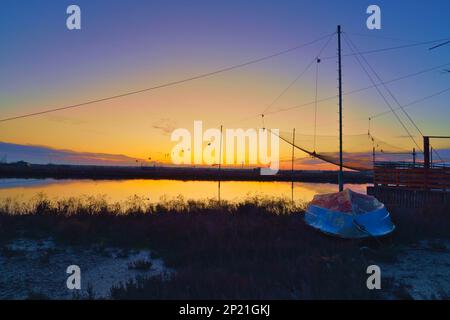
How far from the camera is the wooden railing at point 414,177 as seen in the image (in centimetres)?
2055

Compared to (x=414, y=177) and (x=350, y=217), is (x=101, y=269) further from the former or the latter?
(x=414, y=177)

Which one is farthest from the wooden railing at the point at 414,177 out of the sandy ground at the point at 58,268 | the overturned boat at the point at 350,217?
the sandy ground at the point at 58,268

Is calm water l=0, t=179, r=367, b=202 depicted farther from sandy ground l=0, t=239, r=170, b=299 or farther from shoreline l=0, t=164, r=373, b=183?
shoreline l=0, t=164, r=373, b=183

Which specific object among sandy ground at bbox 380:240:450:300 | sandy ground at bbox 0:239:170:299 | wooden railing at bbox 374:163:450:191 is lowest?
sandy ground at bbox 0:239:170:299

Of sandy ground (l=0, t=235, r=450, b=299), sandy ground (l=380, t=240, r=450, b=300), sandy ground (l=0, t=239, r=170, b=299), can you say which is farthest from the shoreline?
sandy ground (l=0, t=239, r=170, b=299)

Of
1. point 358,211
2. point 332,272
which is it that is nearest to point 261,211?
point 358,211

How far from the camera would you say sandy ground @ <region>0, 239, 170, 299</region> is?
791cm

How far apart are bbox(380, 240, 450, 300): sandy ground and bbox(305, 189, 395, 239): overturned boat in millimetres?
1096

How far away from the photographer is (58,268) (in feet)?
31.5

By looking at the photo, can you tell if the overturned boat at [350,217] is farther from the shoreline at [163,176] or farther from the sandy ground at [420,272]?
the shoreline at [163,176]
